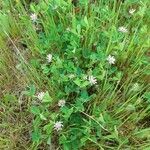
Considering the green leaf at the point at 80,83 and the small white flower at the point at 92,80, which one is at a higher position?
the green leaf at the point at 80,83

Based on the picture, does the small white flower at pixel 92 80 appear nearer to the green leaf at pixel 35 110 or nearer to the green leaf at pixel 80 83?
the green leaf at pixel 80 83

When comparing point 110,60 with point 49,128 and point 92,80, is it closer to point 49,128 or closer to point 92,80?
point 92,80

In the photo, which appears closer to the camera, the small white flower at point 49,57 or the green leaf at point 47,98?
the green leaf at point 47,98

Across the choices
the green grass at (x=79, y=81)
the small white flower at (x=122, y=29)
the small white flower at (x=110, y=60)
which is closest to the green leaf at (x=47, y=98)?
the green grass at (x=79, y=81)

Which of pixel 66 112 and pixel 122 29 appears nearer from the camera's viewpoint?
pixel 66 112

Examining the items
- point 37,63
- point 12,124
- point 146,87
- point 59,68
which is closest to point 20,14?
point 37,63

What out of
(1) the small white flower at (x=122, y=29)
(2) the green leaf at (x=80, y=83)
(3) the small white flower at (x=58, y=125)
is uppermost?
(1) the small white flower at (x=122, y=29)

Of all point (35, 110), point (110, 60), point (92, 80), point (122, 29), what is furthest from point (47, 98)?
point (122, 29)

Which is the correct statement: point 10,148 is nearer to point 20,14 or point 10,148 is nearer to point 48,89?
point 48,89

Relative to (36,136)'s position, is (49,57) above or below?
above
